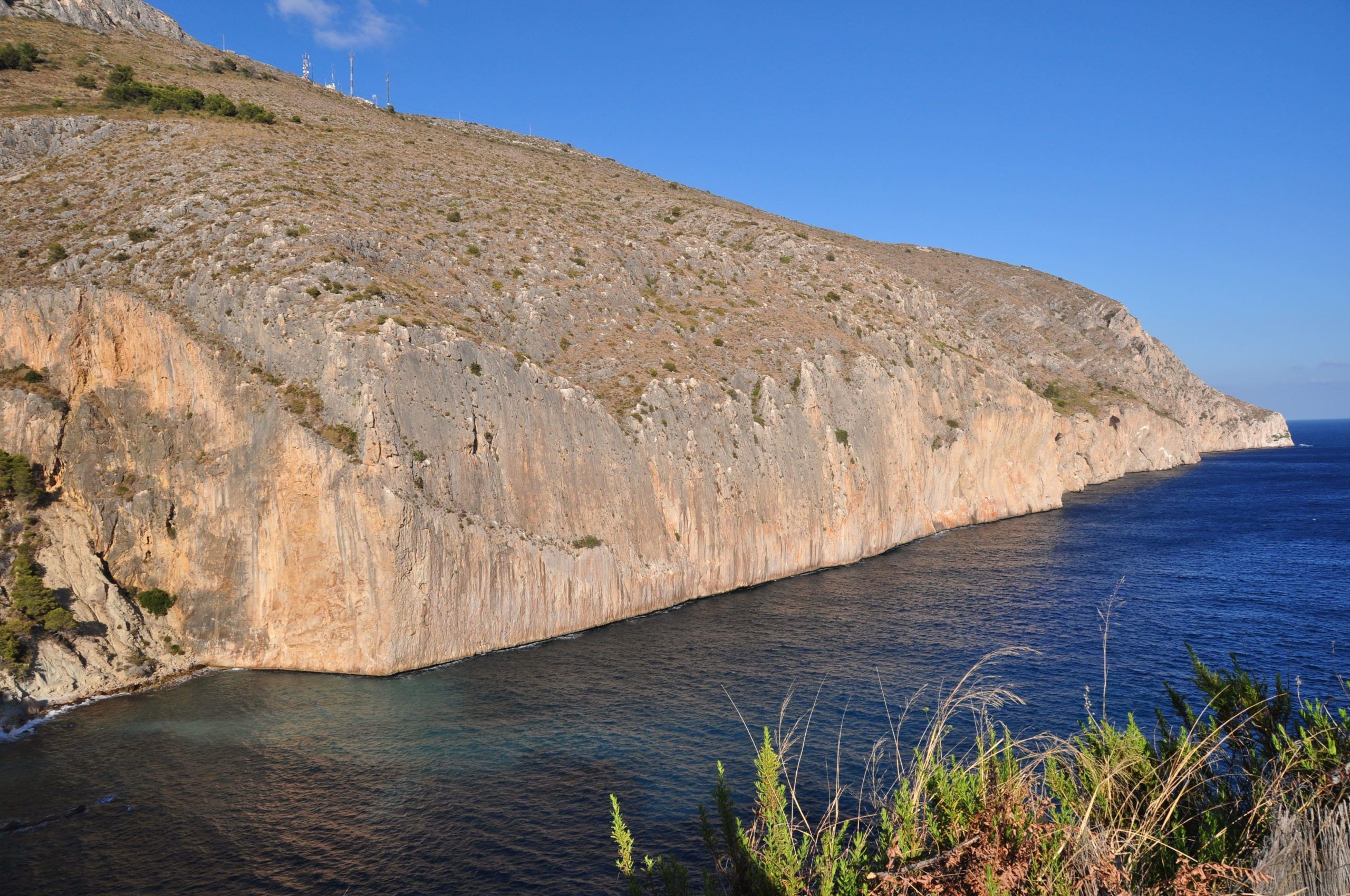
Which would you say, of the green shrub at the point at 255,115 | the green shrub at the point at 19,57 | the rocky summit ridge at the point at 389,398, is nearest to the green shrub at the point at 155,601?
the rocky summit ridge at the point at 389,398

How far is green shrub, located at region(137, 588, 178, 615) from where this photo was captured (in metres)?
39.7

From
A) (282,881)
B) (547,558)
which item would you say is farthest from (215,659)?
(282,881)

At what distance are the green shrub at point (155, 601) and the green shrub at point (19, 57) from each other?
57239 millimetres

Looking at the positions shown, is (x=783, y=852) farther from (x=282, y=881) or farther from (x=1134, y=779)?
(x=282, y=881)

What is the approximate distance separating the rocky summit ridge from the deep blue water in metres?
3.77

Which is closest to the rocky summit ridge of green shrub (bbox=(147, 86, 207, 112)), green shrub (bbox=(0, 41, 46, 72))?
green shrub (bbox=(0, 41, 46, 72))

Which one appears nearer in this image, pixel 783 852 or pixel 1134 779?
pixel 783 852

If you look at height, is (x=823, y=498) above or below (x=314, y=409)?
below

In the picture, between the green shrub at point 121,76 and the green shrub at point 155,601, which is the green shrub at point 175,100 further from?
the green shrub at point 155,601

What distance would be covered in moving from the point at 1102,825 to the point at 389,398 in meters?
38.7

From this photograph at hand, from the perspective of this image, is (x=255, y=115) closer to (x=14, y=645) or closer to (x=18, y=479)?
(x=18, y=479)

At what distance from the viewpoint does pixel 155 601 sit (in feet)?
130

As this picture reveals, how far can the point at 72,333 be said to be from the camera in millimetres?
41562

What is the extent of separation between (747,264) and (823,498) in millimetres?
31282
